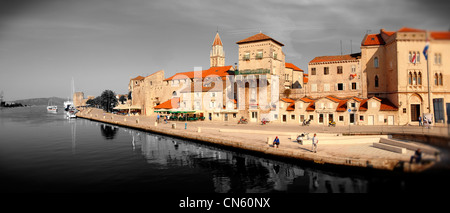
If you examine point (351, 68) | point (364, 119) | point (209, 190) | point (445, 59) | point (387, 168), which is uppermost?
point (351, 68)

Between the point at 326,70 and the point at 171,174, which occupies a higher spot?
the point at 326,70

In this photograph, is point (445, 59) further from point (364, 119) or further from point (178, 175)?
point (364, 119)

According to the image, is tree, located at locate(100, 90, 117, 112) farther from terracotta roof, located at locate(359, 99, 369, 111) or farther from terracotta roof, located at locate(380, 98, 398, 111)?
terracotta roof, located at locate(380, 98, 398, 111)

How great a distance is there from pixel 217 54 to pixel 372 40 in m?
63.4

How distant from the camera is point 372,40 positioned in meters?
44.8

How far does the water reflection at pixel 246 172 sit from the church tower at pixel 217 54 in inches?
2840

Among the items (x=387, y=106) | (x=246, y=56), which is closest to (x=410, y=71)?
(x=387, y=106)

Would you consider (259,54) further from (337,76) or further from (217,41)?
(217,41)

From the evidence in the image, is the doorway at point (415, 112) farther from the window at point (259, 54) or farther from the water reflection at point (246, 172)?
the window at point (259, 54)

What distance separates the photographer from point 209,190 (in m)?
16.8

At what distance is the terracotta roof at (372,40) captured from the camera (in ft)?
145

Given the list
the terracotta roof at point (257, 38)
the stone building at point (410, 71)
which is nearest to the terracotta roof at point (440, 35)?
the stone building at point (410, 71)

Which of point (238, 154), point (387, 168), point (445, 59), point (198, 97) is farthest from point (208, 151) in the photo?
point (198, 97)
